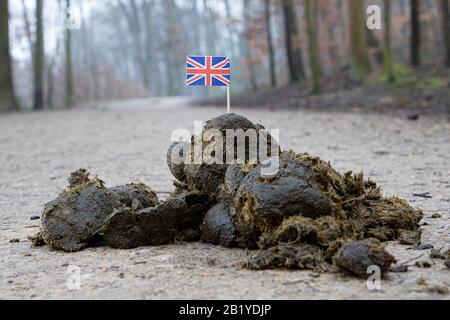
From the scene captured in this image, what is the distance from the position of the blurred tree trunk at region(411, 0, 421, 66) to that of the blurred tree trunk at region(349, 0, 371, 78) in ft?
5.40

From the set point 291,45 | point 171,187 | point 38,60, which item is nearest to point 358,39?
point 291,45

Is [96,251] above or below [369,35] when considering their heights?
below

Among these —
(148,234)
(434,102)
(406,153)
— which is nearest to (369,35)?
(434,102)

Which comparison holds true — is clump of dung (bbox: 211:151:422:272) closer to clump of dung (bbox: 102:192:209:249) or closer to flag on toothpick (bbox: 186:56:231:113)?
clump of dung (bbox: 102:192:209:249)

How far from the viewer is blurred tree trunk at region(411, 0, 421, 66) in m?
20.3

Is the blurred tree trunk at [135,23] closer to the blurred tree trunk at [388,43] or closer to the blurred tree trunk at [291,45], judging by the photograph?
the blurred tree trunk at [291,45]

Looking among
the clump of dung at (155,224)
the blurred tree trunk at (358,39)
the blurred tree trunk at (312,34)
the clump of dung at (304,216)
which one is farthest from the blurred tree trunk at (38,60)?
the clump of dung at (304,216)

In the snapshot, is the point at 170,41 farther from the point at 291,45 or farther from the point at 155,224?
the point at 155,224

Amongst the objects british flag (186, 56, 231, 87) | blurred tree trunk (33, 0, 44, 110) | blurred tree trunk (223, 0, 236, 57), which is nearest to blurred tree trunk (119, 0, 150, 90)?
blurred tree trunk (223, 0, 236, 57)

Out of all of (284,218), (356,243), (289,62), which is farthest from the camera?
(289,62)

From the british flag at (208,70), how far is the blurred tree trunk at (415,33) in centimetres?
1635

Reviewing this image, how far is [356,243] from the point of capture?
12.8 feet

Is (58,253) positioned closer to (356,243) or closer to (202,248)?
(202,248)
